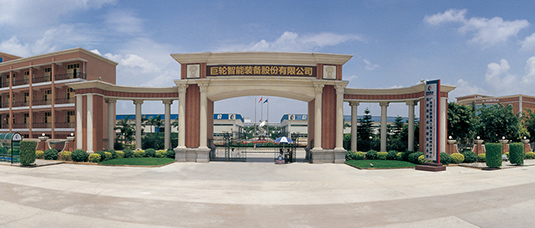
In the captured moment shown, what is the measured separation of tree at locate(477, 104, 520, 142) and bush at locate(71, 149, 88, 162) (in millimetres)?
45988

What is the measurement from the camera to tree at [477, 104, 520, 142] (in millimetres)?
35956

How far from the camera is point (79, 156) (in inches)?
1065

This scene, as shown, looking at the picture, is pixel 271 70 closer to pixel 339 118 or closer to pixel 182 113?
pixel 339 118

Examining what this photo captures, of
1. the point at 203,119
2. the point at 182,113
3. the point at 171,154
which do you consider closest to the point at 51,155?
the point at 171,154

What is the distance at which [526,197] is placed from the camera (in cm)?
1352

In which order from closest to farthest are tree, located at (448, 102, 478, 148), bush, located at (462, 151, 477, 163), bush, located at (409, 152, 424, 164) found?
bush, located at (409, 152, 424, 164) < bush, located at (462, 151, 477, 163) < tree, located at (448, 102, 478, 148)

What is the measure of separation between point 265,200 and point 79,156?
22544 mm

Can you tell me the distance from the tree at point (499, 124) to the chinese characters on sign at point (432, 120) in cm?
1884

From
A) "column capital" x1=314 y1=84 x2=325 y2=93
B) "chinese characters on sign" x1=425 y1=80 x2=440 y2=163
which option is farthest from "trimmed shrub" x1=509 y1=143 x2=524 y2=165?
"column capital" x1=314 y1=84 x2=325 y2=93

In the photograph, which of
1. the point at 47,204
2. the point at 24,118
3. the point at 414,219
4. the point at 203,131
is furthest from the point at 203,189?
the point at 24,118

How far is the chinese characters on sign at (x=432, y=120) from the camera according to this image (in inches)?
928

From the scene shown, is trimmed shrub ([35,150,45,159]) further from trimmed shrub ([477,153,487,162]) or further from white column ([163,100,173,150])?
trimmed shrub ([477,153,487,162])

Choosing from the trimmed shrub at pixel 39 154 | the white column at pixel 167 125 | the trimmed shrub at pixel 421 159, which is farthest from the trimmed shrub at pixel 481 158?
the trimmed shrub at pixel 39 154

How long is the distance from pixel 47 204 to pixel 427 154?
25.5 metres
